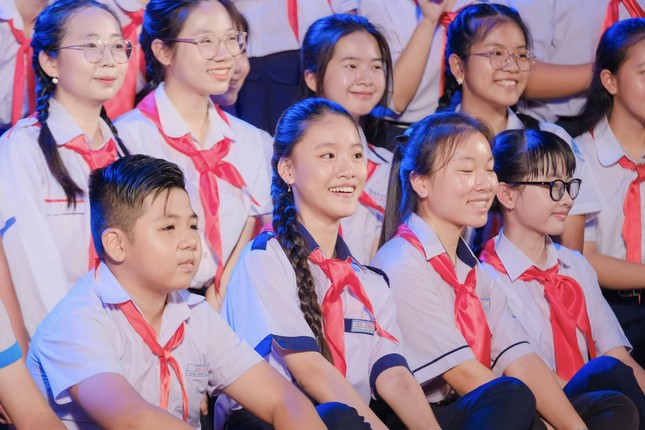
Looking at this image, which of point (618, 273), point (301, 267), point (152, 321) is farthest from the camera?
point (618, 273)

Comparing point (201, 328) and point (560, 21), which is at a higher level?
point (560, 21)

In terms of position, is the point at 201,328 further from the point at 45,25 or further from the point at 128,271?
the point at 45,25

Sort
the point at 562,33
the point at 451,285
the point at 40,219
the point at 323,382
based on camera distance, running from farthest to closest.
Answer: the point at 562,33 < the point at 451,285 < the point at 40,219 < the point at 323,382

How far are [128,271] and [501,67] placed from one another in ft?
6.10

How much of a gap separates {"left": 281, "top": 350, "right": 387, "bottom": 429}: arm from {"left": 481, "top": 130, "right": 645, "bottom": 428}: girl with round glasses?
2.65 ft

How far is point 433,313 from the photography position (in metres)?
2.96

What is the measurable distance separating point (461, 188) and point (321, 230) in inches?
17.8

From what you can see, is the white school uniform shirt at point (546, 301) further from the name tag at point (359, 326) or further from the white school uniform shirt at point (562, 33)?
the white school uniform shirt at point (562, 33)

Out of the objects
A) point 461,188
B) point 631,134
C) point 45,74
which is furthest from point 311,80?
point 631,134

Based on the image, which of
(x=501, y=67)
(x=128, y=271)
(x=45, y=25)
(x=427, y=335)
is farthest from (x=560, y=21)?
(x=128, y=271)

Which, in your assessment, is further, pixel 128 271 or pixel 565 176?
pixel 565 176

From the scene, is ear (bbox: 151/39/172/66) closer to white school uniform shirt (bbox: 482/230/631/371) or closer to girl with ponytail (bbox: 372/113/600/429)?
girl with ponytail (bbox: 372/113/600/429)

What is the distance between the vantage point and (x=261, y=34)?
391 cm

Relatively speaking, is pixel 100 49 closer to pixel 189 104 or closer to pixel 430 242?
pixel 189 104
